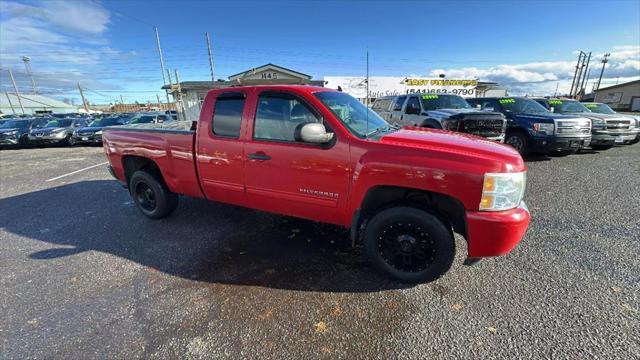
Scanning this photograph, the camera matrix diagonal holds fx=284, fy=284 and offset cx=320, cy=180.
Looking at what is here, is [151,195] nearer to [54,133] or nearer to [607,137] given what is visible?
[607,137]

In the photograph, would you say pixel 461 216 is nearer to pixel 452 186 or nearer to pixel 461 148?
pixel 452 186

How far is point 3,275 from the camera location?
10.1ft

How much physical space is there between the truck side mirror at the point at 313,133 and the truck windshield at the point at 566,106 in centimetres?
1104

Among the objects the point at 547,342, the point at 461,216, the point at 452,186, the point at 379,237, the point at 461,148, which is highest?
the point at 461,148

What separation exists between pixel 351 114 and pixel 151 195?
10.9ft

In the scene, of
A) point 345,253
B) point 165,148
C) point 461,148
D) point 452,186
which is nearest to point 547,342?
point 452,186

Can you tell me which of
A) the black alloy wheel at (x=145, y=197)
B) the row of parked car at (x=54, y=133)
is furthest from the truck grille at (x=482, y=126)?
the row of parked car at (x=54, y=133)

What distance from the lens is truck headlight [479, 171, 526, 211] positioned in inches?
89.7

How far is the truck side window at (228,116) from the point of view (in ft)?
10.6

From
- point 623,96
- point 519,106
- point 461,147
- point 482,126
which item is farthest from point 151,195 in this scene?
point 623,96

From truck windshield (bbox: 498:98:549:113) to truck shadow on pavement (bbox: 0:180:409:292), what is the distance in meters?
7.95

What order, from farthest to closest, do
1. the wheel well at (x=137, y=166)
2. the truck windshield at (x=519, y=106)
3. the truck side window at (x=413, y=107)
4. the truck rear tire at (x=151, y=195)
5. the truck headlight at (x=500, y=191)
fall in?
1. the truck side window at (x=413, y=107)
2. the truck windshield at (x=519, y=106)
3. the wheel well at (x=137, y=166)
4. the truck rear tire at (x=151, y=195)
5. the truck headlight at (x=500, y=191)

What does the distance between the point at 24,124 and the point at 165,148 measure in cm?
1946

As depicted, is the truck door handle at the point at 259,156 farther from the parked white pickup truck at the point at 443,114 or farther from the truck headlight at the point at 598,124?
the truck headlight at the point at 598,124
